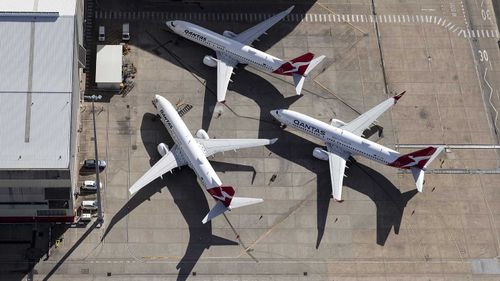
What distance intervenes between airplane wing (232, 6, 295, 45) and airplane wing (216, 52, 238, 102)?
5.12 meters

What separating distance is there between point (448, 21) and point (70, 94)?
8255cm

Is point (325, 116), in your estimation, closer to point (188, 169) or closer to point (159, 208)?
point (188, 169)

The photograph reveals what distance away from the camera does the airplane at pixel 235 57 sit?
382ft

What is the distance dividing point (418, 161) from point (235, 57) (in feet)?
133

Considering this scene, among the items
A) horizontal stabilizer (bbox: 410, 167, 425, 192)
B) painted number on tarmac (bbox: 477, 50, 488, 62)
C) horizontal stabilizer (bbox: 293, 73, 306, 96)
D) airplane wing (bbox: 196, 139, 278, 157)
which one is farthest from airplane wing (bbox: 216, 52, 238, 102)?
painted number on tarmac (bbox: 477, 50, 488, 62)

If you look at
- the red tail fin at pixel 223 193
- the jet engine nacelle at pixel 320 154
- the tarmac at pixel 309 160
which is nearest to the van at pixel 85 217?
the tarmac at pixel 309 160

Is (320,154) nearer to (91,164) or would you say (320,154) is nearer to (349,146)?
(349,146)

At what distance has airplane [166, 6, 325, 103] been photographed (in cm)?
11650

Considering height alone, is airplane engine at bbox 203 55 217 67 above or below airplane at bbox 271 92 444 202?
above

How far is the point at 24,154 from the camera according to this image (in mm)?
92688

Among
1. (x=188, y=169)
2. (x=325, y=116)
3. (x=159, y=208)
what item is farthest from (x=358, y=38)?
(x=159, y=208)

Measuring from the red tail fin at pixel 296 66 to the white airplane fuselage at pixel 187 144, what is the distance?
72.5 ft

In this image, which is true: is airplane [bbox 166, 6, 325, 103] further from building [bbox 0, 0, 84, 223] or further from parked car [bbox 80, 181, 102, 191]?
parked car [bbox 80, 181, 102, 191]

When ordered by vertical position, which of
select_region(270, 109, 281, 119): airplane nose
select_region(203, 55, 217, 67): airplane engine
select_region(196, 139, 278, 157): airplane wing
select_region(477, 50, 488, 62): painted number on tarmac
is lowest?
select_region(196, 139, 278, 157): airplane wing
